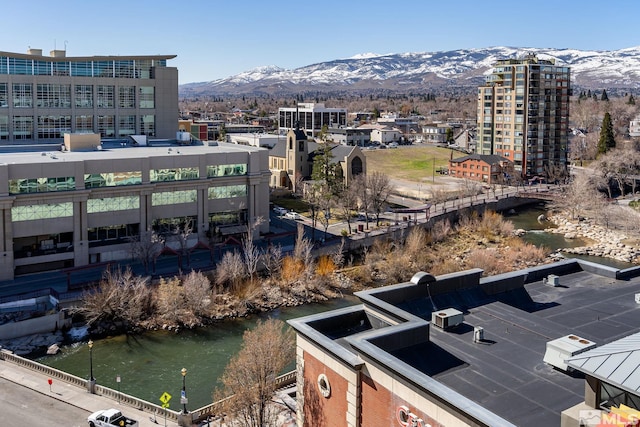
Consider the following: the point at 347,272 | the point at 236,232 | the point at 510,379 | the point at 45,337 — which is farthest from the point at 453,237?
the point at 510,379

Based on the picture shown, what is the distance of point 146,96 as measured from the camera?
6294cm

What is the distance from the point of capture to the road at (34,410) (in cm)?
2544

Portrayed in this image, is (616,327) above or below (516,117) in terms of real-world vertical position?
below

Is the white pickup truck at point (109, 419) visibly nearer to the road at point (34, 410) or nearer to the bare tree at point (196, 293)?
the road at point (34, 410)

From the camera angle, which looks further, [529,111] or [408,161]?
[408,161]

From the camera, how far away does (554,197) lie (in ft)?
267

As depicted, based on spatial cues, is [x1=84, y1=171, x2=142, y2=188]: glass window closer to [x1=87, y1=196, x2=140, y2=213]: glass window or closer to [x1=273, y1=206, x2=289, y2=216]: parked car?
[x1=87, y1=196, x2=140, y2=213]: glass window

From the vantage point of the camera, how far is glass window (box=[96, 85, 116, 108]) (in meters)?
60.2

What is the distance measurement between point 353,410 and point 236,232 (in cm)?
3834

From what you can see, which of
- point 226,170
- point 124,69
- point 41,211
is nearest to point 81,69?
point 124,69

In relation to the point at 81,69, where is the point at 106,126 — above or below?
below

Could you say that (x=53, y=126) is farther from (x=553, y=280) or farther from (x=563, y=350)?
(x=563, y=350)

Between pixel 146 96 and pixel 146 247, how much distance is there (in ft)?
78.4

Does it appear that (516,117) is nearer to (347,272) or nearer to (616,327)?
(347,272)
